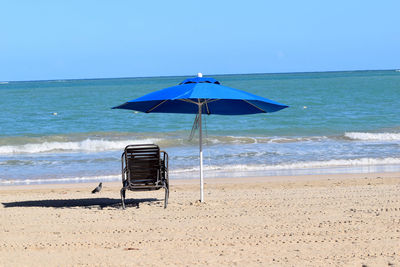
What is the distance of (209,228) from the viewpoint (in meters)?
6.50

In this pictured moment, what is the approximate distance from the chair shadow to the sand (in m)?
0.02

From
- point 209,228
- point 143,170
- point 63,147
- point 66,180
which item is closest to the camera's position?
point 209,228

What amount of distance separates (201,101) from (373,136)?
551 inches

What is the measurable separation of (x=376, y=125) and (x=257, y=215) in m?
19.5

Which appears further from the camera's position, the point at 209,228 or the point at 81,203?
the point at 81,203

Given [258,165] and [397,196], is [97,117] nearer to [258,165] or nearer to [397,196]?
[258,165]

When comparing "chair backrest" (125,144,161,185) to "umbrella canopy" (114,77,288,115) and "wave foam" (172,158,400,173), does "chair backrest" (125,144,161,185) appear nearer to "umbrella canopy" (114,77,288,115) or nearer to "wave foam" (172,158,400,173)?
"umbrella canopy" (114,77,288,115)

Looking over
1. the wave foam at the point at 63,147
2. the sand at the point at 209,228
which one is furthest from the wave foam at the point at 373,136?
the sand at the point at 209,228

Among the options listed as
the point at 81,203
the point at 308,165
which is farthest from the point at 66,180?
Result: the point at 308,165

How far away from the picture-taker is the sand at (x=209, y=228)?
529 centimetres

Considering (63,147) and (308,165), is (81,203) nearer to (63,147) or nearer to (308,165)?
(308,165)

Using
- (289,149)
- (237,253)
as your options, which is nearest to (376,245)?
(237,253)

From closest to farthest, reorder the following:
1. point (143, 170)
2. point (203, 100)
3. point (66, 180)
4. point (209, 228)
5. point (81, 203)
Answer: point (209, 228), point (143, 170), point (203, 100), point (81, 203), point (66, 180)

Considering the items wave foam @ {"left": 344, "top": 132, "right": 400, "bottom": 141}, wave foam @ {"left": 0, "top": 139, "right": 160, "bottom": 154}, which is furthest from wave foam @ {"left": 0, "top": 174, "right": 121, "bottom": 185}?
wave foam @ {"left": 344, "top": 132, "right": 400, "bottom": 141}
